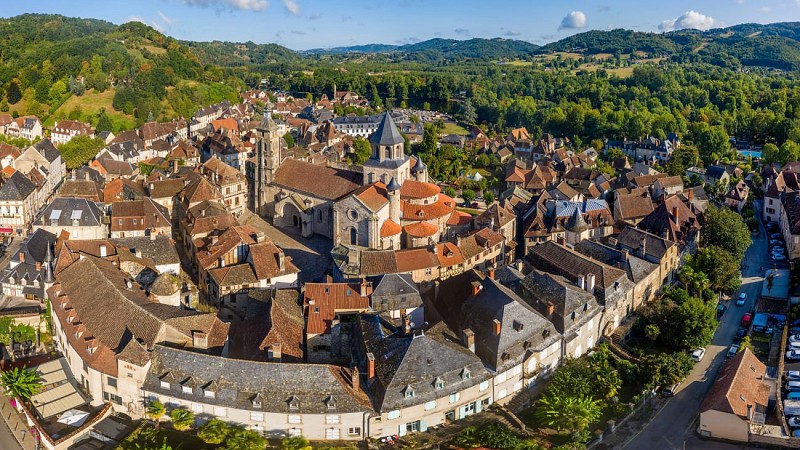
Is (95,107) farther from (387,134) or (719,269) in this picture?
(719,269)

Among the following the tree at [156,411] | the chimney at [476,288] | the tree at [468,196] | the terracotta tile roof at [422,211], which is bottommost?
the tree at [156,411]

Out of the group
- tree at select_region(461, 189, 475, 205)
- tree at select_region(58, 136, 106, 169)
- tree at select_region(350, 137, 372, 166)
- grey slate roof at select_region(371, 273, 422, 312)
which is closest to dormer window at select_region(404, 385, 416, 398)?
grey slate roof at select_region(371, 273, 422, 312)

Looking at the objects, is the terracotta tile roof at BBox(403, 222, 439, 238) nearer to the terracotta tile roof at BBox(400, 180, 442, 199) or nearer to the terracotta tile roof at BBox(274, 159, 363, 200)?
the terracotta tile roof at BBox(400, 180, 442, 199)

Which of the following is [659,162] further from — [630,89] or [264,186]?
[264,186]

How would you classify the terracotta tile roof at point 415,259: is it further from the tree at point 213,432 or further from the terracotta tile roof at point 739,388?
the terracotta tile roof at point 739,388

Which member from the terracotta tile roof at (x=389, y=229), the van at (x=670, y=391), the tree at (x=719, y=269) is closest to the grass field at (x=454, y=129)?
the terracotta tile roof at (x=389, y=229)
